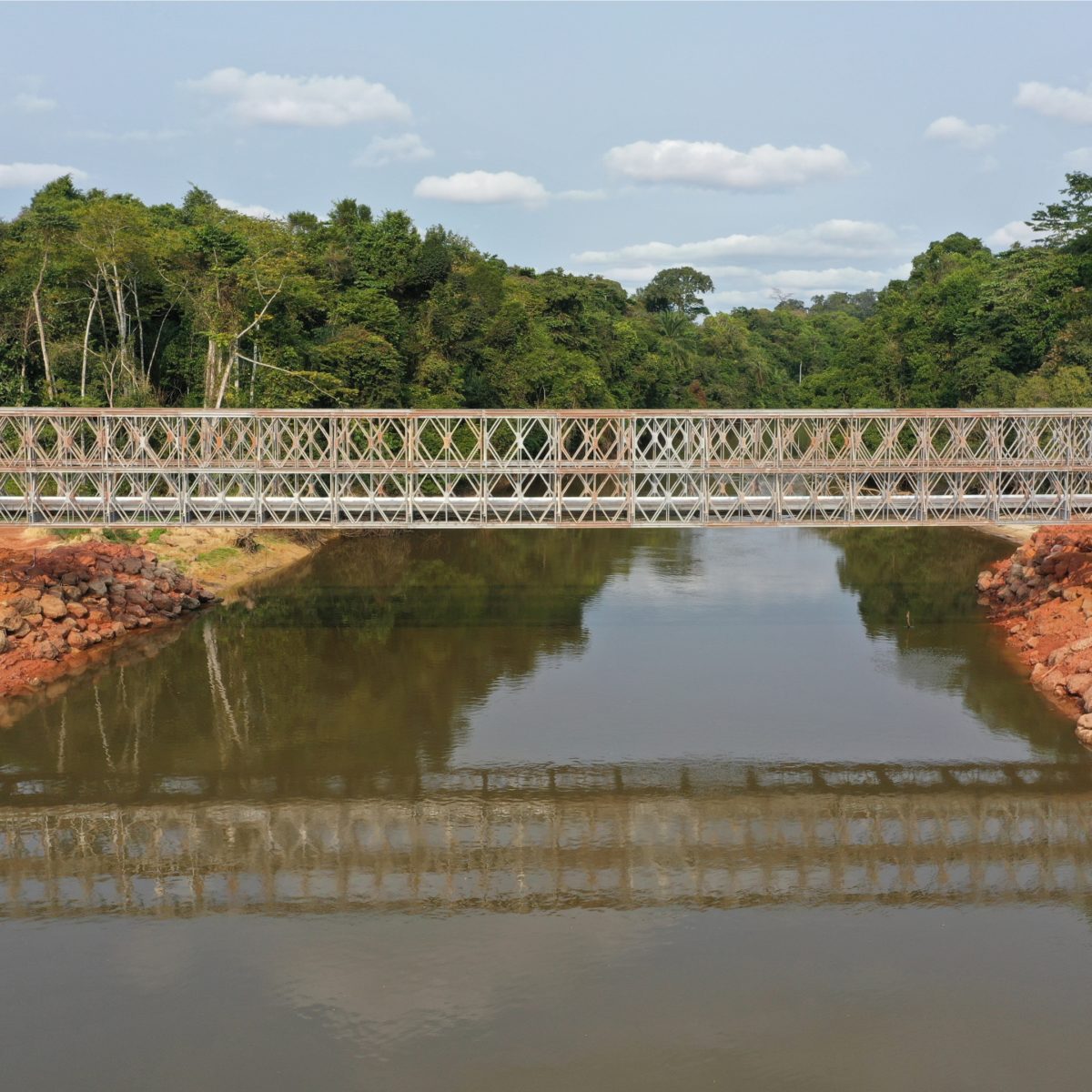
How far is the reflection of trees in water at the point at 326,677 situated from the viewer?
29844mm

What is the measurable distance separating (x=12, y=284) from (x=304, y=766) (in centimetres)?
4260

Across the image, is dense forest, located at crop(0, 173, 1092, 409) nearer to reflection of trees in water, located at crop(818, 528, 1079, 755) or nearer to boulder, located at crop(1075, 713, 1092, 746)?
reflection of trees in water, located at crop(818, 528, 1079, 755)

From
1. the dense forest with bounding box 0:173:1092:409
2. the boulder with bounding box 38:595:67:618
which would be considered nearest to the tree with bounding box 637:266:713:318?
the dense forest with bounding box 0:173:1092:409

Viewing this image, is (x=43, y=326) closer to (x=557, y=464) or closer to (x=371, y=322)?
(x=371, y=322)

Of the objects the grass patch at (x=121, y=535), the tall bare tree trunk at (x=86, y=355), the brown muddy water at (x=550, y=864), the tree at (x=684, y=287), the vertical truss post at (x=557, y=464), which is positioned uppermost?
the tree at (x=684, y=287)

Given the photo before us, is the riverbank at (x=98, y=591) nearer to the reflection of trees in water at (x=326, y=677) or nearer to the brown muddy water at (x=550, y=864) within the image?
the reflection of trees in water at (x=326, y=677)

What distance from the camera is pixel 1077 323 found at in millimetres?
73438

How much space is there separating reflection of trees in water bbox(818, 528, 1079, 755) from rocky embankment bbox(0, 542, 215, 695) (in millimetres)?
25803

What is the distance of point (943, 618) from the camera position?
4356 cm

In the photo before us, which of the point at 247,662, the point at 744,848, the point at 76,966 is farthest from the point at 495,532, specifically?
the point at 76,966

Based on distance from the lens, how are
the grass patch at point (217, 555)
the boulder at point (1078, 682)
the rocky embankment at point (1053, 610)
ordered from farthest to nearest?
the grass patch at point (217, 555) < the rocky embankment at point (1053, 610) < the boulder at point (1078, 682)

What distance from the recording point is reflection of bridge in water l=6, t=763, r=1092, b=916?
2220 cm

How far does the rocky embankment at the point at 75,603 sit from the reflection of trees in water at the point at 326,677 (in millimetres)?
1725

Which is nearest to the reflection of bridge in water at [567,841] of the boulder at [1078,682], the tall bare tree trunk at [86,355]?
the boulder at [1078,682]
